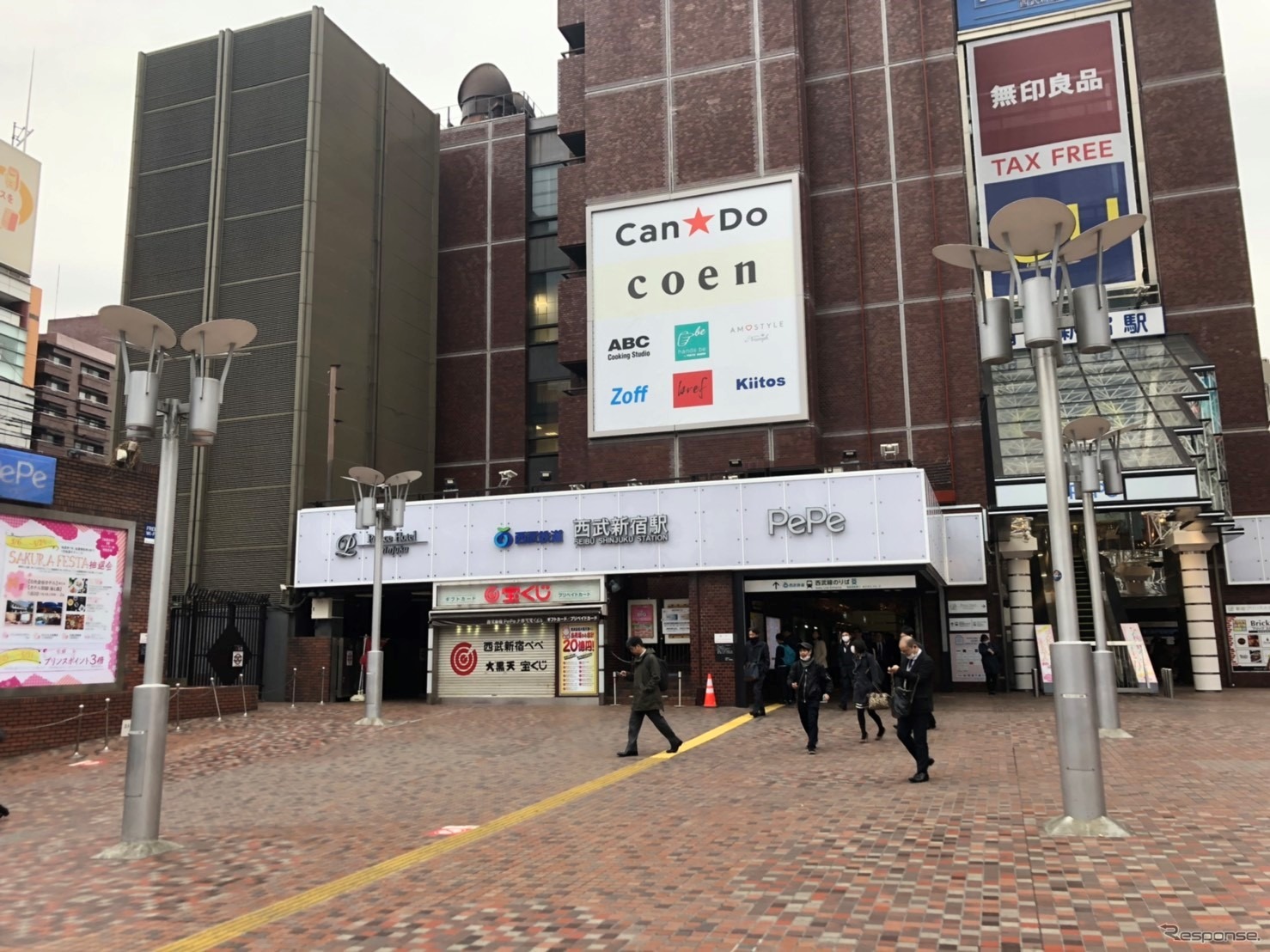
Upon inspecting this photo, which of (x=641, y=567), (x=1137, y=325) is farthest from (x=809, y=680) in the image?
(x=1137, y=325)

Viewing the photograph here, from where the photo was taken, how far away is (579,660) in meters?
25.6

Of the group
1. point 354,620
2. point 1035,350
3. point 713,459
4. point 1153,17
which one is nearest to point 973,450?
point 713,459

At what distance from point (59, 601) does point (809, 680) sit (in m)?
12.8

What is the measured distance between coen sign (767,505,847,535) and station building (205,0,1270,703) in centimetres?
6

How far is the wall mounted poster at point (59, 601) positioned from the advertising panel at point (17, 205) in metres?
54.0

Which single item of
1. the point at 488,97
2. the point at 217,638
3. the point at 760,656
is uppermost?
the point at 488,97

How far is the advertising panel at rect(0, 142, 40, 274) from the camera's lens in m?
61.3

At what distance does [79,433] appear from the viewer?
304ft

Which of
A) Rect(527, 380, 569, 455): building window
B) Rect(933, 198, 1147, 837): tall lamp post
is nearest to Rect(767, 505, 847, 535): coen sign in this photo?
→ Rect(933, 198, 1147, 837): tall lamp post

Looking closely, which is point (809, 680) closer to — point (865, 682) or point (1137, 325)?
point (865, 682)

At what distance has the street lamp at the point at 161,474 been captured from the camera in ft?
30.3

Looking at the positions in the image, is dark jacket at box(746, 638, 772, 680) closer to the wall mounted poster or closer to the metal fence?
the wall mounted poster

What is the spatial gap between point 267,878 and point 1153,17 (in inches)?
1415

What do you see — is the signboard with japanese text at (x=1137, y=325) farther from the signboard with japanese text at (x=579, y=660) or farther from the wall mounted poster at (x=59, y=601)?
the wall mounted poster at (x=59, y=601)
